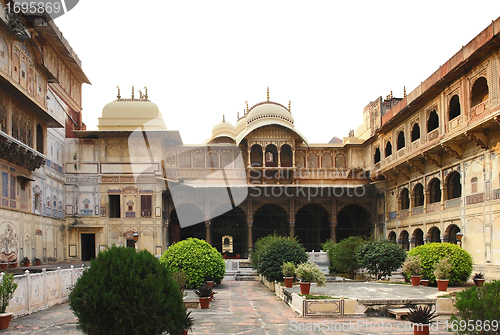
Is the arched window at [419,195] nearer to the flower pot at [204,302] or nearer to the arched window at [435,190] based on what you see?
the arched window at [435,190]

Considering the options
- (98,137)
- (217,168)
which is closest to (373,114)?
(217,168)

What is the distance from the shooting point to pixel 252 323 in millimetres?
10016

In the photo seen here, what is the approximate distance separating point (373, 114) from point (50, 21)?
1872cm

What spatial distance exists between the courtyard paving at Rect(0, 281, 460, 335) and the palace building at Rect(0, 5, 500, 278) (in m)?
7.76

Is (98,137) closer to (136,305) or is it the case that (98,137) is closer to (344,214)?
(344,214)

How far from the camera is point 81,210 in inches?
1022

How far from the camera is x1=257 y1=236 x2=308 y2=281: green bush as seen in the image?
16234 mm

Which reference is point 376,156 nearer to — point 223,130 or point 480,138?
point 480,138

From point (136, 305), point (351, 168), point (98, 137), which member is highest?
point (98, 137)

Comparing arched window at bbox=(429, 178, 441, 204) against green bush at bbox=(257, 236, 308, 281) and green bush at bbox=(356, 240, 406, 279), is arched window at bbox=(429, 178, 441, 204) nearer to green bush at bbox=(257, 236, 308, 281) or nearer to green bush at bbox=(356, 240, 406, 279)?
green bush at bbox=(356, 240, 406, 279)

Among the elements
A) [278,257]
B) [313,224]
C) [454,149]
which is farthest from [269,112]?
[278,257]

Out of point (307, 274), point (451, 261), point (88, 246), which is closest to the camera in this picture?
point (307, 274)

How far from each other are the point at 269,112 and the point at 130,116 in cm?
835

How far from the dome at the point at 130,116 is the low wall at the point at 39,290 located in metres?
14.5
